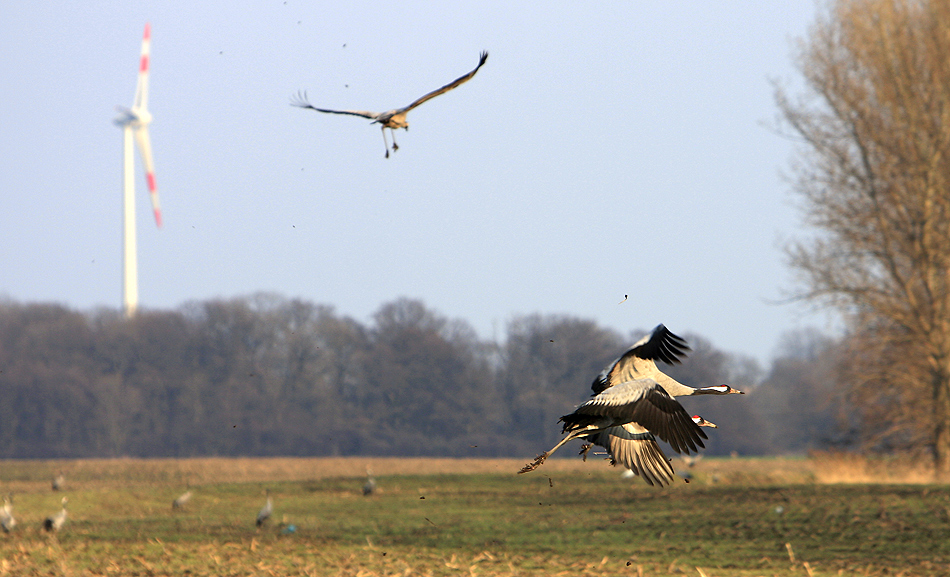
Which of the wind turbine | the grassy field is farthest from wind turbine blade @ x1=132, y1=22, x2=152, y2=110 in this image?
the grassy field

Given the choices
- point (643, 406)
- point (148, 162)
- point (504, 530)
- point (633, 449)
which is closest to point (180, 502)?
point (504, 530)

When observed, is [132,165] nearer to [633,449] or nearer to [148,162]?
[148,162]

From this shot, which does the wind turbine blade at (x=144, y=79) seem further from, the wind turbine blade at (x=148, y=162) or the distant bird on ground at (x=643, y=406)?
the distant bird on ground at (x=643, y=406)

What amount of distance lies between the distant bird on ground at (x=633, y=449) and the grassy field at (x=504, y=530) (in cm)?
532

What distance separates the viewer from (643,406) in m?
7.77

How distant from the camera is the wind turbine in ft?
207

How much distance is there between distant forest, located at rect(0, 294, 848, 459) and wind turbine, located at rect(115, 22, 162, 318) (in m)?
2.81

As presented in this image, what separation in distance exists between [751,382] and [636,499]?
83.8m

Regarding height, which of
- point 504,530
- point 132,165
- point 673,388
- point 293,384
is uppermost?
point 132,165

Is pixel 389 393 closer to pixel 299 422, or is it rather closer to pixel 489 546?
pixel 299 422

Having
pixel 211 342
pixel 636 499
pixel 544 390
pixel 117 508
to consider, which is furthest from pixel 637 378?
pixel 211 342

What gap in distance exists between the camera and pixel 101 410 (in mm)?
73875

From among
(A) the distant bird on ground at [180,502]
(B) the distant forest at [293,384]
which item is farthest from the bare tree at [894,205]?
(B) the distant forest at [293,384]

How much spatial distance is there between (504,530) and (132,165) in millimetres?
60681
